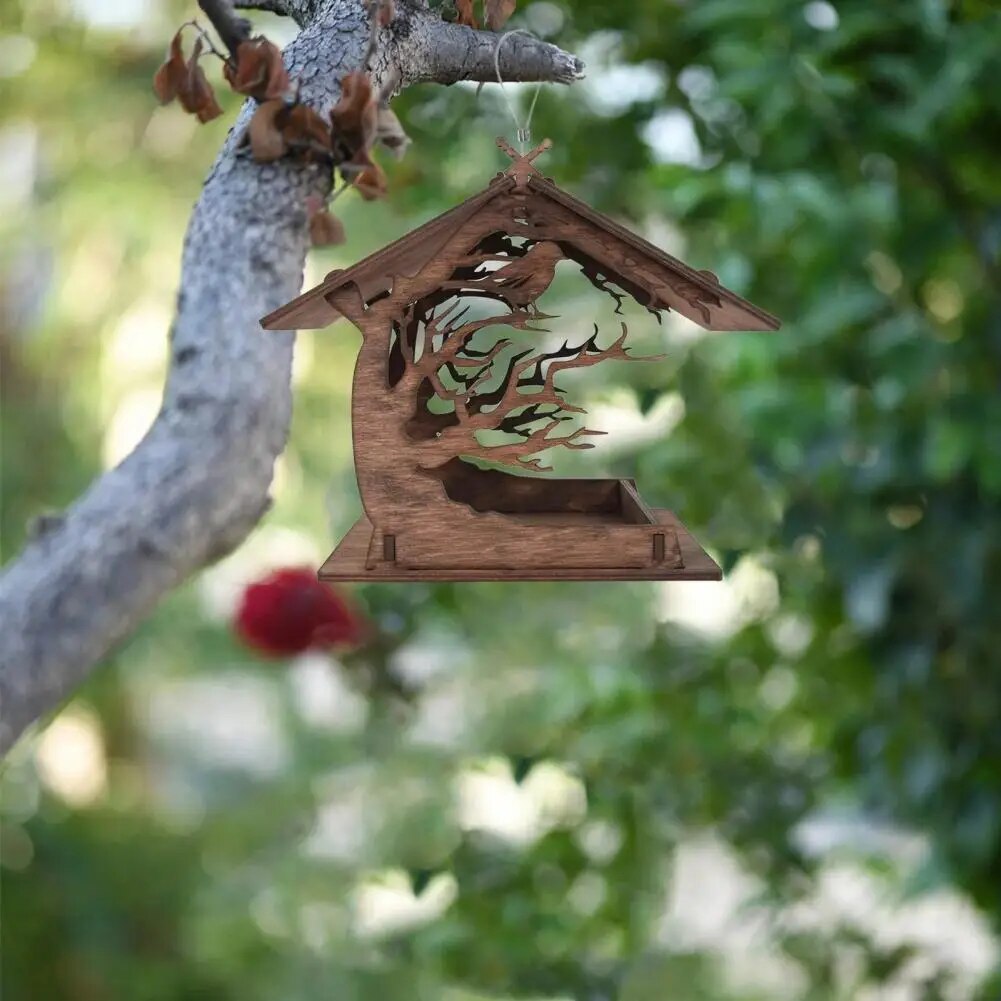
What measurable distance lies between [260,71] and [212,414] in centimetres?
20

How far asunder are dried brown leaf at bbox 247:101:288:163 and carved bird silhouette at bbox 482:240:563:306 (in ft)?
0.49

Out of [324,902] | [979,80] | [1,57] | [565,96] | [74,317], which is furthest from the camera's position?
[74,317]

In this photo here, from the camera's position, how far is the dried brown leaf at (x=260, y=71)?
78 cm

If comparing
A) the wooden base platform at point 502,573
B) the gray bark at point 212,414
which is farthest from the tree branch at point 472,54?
the wooden base platform at point 502,573

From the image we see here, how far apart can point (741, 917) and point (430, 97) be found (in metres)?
1.11

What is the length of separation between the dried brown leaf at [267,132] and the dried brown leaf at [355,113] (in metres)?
0.03

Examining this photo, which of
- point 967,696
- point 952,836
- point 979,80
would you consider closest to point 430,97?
point 979,80

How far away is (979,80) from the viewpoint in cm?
138

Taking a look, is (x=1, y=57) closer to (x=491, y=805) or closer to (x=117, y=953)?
(x=117, y=953)

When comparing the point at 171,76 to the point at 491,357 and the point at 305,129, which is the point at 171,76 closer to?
the point at 305,129

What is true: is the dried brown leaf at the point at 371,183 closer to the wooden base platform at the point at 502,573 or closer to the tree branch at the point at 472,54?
the tree branch at the point at 472,54

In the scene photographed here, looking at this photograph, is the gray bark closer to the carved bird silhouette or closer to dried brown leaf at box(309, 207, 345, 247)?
dried brown leaf at box(309, 207, 345, 247)

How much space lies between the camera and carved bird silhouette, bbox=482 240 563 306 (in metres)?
0.83

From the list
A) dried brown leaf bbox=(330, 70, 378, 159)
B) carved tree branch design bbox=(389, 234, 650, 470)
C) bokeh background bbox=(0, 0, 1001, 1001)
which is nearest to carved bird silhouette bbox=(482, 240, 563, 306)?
carved tree branch design bbox=(389, 234, 650, 470)
